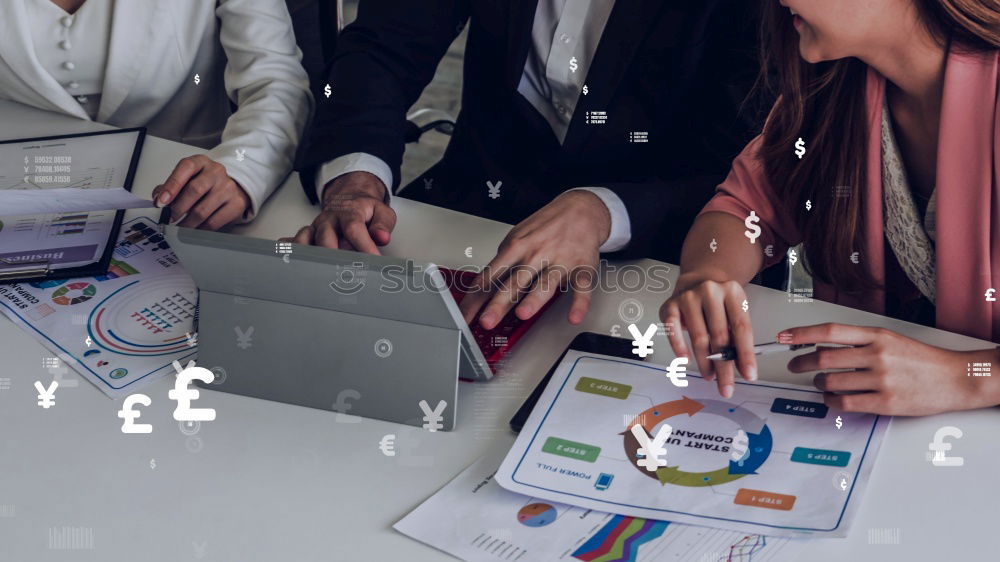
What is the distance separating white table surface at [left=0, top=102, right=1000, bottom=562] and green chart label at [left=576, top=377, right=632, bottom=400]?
53 millimetres

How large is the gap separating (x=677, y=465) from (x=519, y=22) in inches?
31.8

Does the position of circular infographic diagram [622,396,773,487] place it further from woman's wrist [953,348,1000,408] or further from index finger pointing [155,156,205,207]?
index finger pointing [155,156,205,207]

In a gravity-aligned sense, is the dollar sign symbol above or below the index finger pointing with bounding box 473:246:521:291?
above

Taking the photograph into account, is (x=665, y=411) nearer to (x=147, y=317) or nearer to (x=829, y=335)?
(x=829, y=335)

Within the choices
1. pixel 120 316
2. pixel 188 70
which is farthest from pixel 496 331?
pixel 188 70

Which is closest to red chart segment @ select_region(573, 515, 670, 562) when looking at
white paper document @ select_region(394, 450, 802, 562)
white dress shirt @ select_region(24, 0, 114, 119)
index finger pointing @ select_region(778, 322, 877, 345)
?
white paper document @ select_region(394, 450, 802, 562)

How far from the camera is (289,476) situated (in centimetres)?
84

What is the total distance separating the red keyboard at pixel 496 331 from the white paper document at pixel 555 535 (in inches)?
8.2

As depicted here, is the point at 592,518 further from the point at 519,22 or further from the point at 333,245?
the point at 519,22

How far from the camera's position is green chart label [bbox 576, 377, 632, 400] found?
0.93 metres

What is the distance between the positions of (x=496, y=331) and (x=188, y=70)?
35.0 inches

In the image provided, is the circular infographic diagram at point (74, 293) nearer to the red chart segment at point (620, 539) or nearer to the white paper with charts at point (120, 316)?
the white paper with charts at point (120, 316)

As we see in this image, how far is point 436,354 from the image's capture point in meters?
0.88

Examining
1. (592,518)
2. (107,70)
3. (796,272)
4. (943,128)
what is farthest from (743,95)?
(107,70)
